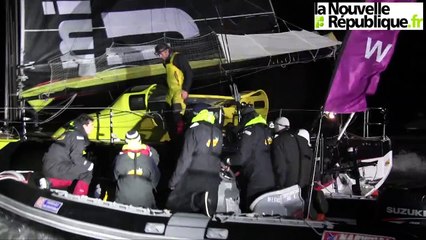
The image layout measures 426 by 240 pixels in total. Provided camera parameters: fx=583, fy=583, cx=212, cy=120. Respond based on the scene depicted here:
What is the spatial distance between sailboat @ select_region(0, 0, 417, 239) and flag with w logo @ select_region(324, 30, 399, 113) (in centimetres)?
97

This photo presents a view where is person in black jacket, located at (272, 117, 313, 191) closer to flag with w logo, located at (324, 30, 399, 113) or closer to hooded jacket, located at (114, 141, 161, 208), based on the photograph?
flag with w logo, located at (324, 30, 399, 113)

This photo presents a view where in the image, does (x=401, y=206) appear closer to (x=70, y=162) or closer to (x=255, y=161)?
(x=255, y=161)

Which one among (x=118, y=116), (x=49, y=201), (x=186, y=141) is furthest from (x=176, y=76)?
(x=49, y=201)

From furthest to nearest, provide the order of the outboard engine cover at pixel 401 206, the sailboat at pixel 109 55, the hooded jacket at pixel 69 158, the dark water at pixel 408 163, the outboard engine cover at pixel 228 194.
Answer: the dark water at pixel 408 163 → the hooded jacket at pixel 69 158 → the outboard engine cover at pixel 228 194 → the outboard engine cover at pixel 401 206 → the sailboat at pixel 109 55

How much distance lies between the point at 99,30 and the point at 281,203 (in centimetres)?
371

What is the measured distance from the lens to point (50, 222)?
15.7 ft

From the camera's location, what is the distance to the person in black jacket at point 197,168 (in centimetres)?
500

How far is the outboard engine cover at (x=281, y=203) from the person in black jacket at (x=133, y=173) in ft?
3.16

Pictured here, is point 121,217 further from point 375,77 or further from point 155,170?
point 375,77

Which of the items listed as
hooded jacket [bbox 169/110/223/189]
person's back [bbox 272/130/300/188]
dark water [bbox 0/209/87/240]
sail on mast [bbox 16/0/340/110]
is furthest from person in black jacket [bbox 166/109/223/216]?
sail on mast [bbox 16/0/340/110]

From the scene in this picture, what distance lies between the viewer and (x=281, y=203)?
507 cm

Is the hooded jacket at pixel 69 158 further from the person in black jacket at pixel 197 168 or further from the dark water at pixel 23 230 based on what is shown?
the person in black jacket at pixel 197 168

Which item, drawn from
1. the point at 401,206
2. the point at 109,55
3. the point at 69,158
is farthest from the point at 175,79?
the point at 401,206

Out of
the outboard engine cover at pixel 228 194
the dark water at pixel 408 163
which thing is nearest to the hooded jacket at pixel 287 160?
the outboard engine cover at pixel 228 194
